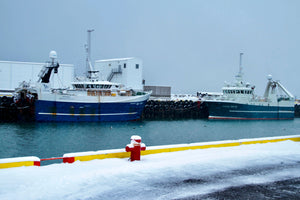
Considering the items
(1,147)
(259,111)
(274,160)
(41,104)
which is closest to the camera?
(274,160)

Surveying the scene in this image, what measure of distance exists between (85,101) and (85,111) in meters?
1.10

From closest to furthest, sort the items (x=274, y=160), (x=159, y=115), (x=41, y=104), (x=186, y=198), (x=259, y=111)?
1. (x=186, y=198)
2. (x=274, y=160)
3. (x=41, y=104)
4. (x=159, y=115)
5. (x=259, y=111)

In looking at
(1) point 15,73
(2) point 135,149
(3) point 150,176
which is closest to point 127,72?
(1) point 15,73

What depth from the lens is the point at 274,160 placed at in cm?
885

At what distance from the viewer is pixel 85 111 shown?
34094 mm

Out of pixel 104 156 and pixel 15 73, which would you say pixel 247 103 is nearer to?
pixel 15 73

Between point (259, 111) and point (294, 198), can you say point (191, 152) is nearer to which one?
point (294, 198)

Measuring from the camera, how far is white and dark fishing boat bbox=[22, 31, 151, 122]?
32406 mm

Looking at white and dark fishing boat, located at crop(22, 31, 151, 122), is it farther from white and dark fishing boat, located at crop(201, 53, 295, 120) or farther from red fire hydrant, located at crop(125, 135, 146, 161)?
red fire hydrant, located at crop(125, 135, 146, 161)

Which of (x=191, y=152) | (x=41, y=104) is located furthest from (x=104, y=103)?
(x=191, y=152)

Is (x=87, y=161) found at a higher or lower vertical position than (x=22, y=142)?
higher

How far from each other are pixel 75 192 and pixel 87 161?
2.53m

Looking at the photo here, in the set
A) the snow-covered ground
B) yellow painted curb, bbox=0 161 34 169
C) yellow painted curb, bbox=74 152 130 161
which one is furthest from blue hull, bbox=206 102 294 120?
yellow painted curb, bbox=0 161 34 169

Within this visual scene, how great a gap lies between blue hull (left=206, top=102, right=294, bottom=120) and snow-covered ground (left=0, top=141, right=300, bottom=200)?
123 feet
